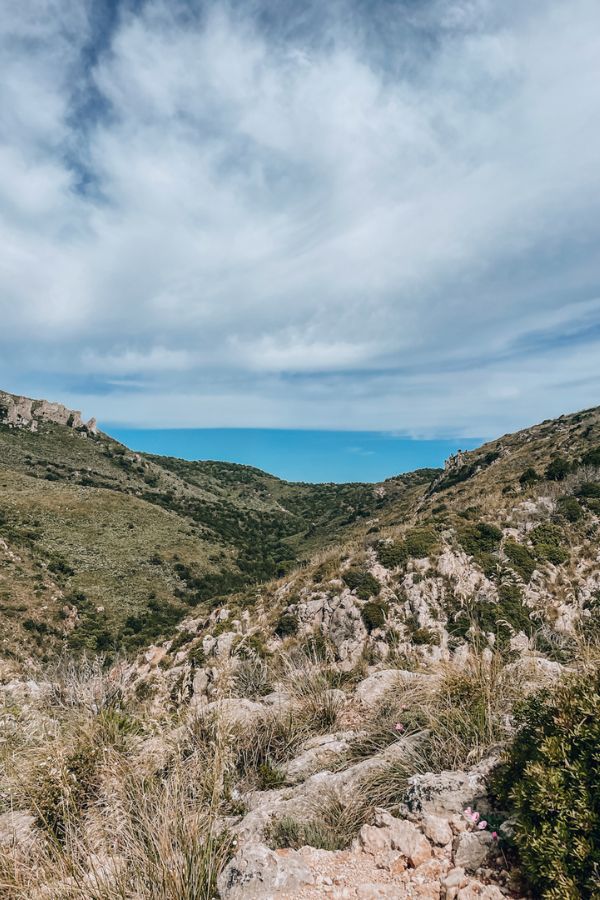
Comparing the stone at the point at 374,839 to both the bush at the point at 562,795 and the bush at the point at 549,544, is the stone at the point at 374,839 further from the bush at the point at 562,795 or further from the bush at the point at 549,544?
the bush at the point at 549,544

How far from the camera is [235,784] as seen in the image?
17.8ft

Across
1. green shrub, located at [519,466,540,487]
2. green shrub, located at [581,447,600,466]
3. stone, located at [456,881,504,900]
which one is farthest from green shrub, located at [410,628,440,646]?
green shrub, located at [581,447,600,466]

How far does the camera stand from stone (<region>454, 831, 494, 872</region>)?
10.9 ft

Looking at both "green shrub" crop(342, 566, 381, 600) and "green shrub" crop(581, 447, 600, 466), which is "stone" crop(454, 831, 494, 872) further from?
"green shrub" crop(581, 447, 600, 466)

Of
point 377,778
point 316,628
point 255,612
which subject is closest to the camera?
point 377,778

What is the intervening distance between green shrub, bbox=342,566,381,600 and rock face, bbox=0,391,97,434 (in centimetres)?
10881

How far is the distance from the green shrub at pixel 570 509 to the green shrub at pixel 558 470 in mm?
4483

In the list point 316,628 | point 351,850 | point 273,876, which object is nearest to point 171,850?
point 273,876

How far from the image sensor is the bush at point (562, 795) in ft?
8.96

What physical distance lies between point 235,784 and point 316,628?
14.8m

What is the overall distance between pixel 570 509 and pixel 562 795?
22700 mm

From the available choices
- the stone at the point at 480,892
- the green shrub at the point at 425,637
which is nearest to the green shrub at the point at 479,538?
the green shrub at the point at 425,637

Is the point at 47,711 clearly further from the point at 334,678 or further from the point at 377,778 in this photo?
the point at 334,678

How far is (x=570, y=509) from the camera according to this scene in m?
22.2
